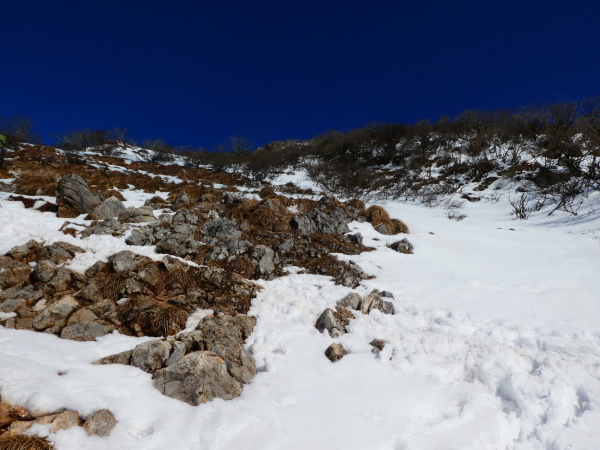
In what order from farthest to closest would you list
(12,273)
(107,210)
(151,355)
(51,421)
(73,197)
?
1. (73,197)
2. (107,210)
3. (12,273)
4. (151,355)
5. (51,421)

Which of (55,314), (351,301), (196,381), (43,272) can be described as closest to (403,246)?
(351,301)

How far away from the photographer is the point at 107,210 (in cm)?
768

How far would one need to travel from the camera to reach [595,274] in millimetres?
6047

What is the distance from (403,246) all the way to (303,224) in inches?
123

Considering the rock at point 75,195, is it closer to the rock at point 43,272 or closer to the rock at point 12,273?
the rock at point 12,273

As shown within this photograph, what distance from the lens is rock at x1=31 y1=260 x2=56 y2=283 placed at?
4.56 m

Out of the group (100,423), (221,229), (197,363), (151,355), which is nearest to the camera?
(100,423)

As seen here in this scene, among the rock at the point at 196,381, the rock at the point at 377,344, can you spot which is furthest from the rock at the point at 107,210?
the rock at the point at 377,344

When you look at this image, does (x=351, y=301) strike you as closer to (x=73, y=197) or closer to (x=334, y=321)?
(x=334, y=321)

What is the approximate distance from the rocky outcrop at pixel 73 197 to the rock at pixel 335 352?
27.1ft

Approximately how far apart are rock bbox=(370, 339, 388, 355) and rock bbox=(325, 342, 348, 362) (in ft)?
1.41

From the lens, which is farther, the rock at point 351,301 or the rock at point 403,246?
the rock at point 403,246

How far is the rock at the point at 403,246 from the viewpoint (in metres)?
7.57

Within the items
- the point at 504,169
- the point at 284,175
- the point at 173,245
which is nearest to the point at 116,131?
the point at 284,175
